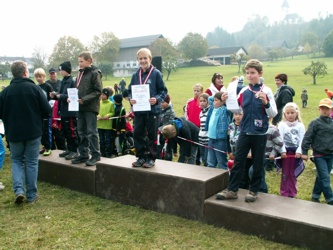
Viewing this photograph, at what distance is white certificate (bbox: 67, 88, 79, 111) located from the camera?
18.4 ft

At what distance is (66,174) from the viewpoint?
19.8ft

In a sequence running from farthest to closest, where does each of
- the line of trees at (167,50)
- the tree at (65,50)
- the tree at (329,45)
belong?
the tree at (65,50) < the tree at (329,45) < the line of trees at (167,50)

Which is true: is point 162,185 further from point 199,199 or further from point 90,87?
point 90,87

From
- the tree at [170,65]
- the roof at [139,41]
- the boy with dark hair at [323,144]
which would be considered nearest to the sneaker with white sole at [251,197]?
the boy with dark hair at [323,144]

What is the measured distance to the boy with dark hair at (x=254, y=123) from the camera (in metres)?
4.13

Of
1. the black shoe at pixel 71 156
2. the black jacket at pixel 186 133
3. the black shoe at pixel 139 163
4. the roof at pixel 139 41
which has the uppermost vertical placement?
the roof at pixel 139 41

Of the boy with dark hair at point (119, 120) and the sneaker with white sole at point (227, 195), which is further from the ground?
the boy with dark hair at point (119, 120)

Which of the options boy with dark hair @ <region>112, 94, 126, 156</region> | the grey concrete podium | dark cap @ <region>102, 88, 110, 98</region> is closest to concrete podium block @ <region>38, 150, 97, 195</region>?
the grey concrete podium

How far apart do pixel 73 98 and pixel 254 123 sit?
3047 millimetres

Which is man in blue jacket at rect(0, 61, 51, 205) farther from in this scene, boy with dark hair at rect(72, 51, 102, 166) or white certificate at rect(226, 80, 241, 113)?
white certificate at rect(226, 80, 241, 113)

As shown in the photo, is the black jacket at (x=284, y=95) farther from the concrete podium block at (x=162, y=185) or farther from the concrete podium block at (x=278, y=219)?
the concrete podium block at (x=278, y=219)

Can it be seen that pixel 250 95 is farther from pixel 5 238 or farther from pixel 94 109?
pixel 5 238

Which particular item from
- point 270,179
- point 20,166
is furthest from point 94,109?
point 270,179

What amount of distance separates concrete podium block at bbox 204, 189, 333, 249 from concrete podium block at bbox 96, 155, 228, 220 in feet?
0.73
